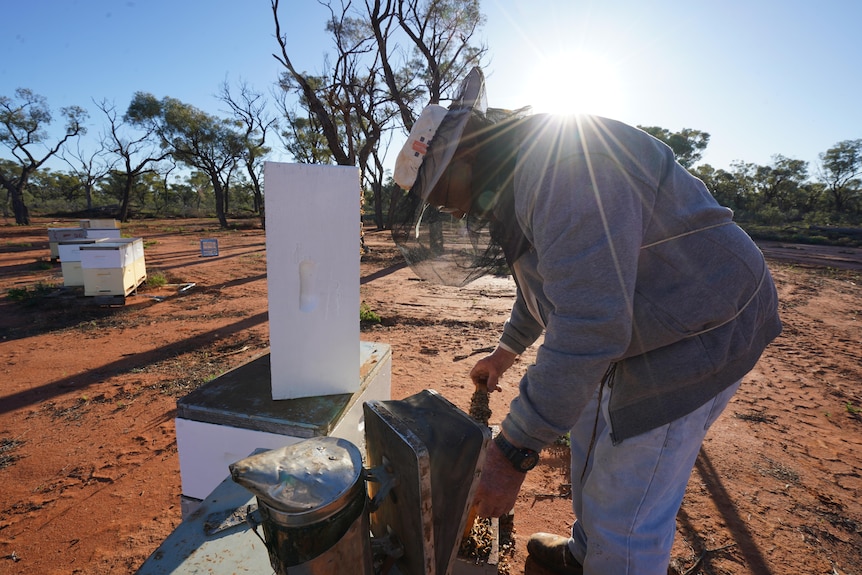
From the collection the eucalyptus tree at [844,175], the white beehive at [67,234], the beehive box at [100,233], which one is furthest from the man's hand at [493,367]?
the eucalyptus tree at [844,175]

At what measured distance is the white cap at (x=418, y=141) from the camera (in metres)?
1.36

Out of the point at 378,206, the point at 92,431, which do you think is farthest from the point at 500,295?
the point at 378,206

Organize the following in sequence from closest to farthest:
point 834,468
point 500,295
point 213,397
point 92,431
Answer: point 213,397 → point 834,468 → point 92,431 → point 500,295

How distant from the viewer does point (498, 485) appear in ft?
4.18

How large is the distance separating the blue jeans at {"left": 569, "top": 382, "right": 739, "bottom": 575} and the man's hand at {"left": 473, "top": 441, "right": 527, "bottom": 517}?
0.32 meters

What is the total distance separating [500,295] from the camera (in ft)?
28.7

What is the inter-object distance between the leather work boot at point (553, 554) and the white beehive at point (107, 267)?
284 inches

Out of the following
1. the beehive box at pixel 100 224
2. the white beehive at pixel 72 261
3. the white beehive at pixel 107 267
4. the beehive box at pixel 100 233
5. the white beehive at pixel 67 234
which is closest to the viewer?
the white beehive at pixel 107 267

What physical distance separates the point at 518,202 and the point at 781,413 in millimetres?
4251

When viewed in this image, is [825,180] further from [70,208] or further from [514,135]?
[70,208]

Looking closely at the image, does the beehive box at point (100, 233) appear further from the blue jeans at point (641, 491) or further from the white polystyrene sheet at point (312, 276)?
the blue jeans at point (641, 491)

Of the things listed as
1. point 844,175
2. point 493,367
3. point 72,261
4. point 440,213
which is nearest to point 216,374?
point 493,367

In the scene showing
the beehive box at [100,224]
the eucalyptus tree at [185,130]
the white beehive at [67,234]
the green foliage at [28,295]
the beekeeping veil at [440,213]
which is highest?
the eucalyptus tree at [185,130]

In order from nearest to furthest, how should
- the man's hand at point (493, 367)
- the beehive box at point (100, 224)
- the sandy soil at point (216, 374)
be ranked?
the man's hand at point (493, 367), the sandy soil at point (216, 374), the beehive box at point (100, 224)
